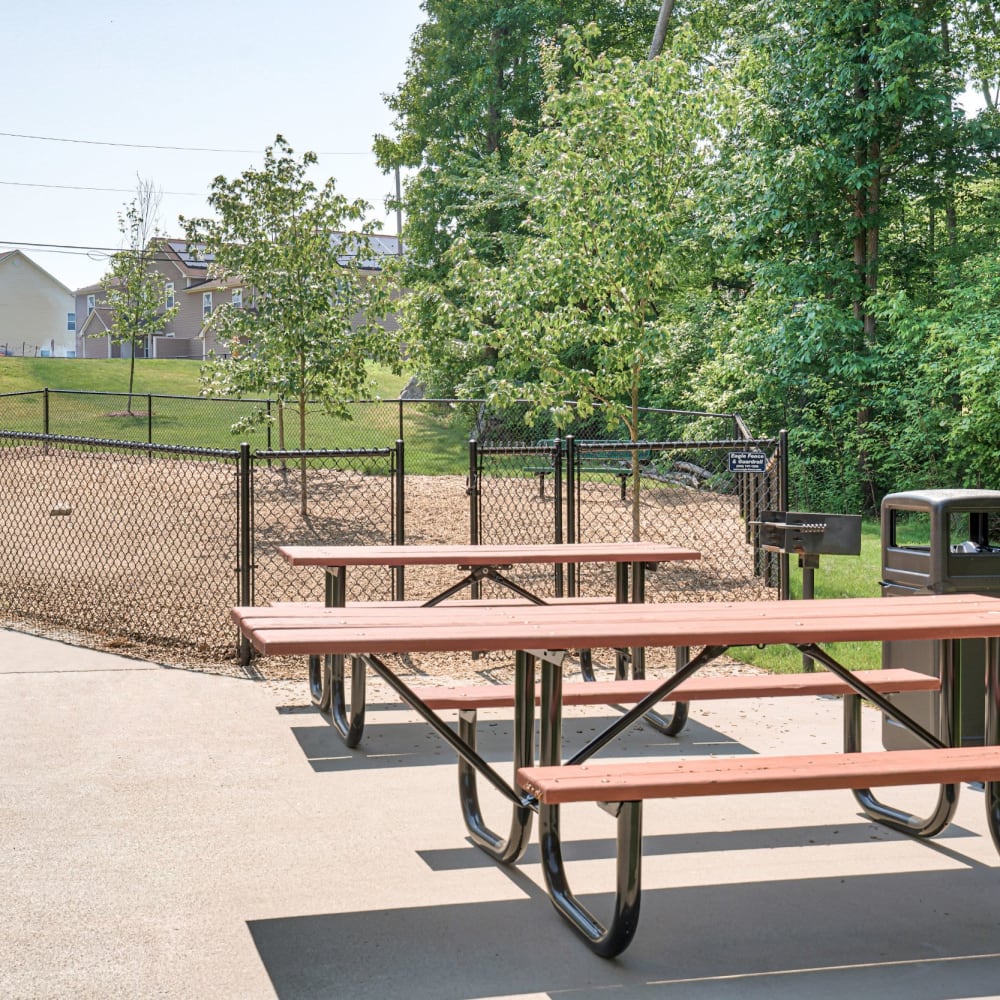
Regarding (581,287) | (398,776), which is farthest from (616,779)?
(581,287)

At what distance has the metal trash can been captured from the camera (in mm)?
5355

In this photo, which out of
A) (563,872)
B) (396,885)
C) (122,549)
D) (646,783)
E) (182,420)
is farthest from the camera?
(182,420)

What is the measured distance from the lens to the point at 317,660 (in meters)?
6.90

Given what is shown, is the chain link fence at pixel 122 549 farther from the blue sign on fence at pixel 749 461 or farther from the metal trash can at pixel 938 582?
the metal trash can at pixel 938 582

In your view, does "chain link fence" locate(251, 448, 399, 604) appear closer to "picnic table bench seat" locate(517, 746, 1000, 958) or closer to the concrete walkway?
the concrete walkway

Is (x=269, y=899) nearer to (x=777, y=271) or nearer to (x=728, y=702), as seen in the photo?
(x=728, y=702)

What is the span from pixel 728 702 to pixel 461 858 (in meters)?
3.14

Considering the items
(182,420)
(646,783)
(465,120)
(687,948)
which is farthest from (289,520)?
(182,420)

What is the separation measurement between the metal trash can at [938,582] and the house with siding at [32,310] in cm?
6664

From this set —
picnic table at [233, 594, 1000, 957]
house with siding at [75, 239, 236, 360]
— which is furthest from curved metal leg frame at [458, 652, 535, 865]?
house with siding at [75, 239, 236, 360]

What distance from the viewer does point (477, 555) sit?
21.5 ft

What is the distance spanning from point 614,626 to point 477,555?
8.43 ft

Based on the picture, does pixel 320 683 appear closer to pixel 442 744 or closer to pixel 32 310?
pixel 442 744

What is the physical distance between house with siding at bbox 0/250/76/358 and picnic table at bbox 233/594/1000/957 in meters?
67.1
